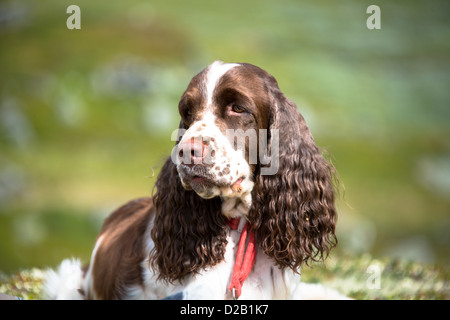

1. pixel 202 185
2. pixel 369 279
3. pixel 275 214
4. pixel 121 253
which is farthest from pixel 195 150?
pixel 369 279

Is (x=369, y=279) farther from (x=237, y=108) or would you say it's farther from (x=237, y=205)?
(x=237, y=108)

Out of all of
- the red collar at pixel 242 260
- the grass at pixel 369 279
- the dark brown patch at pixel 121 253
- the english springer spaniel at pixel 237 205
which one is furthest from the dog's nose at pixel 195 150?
the grass at pixel 369 279

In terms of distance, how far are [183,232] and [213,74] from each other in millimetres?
1191

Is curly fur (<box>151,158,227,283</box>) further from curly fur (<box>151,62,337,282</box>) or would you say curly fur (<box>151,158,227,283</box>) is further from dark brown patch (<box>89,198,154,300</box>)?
dark brown patch (<box>89,198,154,300</box>)

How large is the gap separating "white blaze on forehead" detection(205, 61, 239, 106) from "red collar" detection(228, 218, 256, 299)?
93cm

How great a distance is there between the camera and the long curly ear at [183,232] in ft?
13.3

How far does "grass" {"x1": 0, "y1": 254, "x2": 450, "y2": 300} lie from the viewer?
17.4 ft

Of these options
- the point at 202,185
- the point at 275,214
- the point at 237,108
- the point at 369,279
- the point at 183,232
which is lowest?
the point at 369,279

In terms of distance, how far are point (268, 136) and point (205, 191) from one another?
659 mm

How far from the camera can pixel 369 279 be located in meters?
6.00

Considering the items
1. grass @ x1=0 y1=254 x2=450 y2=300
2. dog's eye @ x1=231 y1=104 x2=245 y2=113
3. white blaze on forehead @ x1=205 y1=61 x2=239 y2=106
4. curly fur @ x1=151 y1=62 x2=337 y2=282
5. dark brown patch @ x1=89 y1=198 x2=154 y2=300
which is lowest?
grass @ x1=0 y1=254 x2=450 y2=300

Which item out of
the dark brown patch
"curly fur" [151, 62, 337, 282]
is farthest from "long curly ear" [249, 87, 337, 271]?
the dark brown patch

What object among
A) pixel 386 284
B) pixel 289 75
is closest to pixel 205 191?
pixel 386 284
